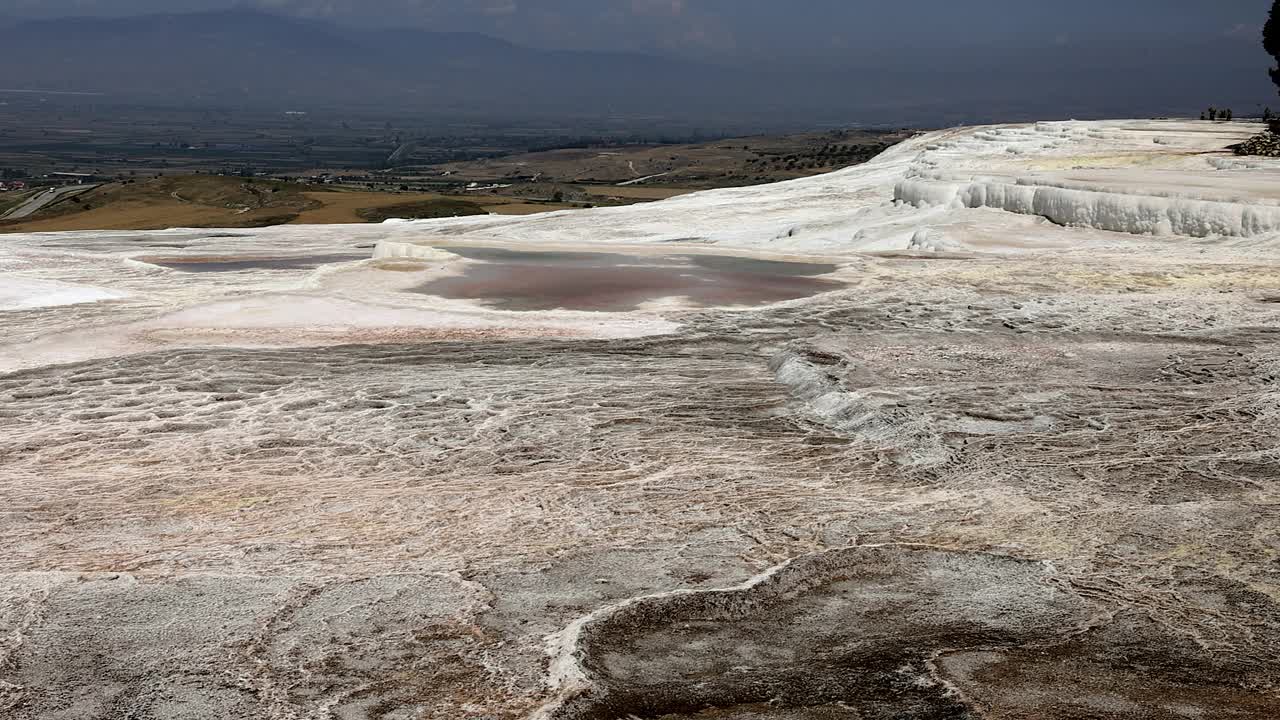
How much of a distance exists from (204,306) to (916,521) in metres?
9.85

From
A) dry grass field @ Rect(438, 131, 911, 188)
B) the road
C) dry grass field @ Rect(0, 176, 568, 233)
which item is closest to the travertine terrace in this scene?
dry grass field @ Rect(0, 176, 568, 233)

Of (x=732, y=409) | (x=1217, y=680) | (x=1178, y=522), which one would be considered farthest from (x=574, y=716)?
(x=732, y=409)

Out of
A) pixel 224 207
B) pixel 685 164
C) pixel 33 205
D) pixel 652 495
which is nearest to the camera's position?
pixel 652 495

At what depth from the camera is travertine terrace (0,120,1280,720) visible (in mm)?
5605

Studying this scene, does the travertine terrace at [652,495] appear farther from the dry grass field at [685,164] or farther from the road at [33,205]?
the dry grass field at [685,164]

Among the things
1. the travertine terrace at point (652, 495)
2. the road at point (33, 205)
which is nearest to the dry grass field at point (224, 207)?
the road at point (33, 205)

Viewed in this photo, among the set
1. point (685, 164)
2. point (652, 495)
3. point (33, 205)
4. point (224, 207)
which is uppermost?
point (33, 205)

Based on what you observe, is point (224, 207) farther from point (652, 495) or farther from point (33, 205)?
point (652, 495)

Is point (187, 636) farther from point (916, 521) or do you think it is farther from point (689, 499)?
point (916, 521)

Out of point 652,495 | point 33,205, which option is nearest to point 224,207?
point 33,205

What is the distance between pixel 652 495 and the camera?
816 cm

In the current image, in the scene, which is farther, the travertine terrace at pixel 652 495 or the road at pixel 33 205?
the road at pixel 33 205

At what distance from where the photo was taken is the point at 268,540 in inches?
288

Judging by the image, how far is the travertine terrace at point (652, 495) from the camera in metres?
5.61
